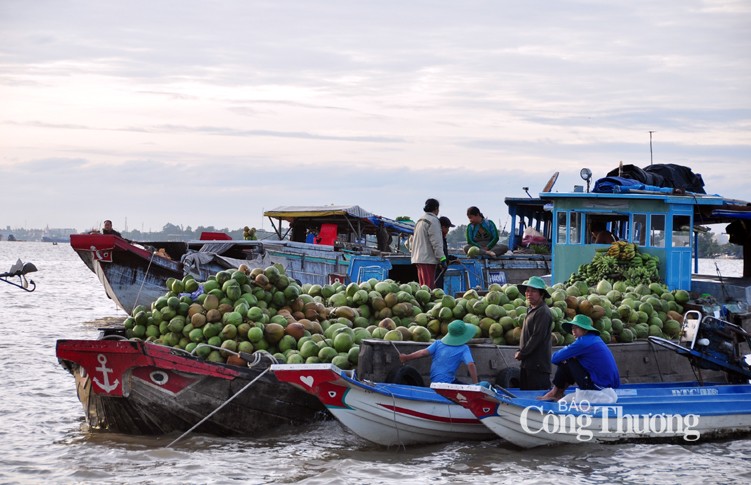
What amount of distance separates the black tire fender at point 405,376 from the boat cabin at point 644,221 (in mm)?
5145

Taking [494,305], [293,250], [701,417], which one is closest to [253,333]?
[494,305]

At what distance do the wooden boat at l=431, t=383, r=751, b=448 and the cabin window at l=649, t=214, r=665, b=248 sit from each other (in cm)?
334

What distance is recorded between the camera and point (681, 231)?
1341 cm

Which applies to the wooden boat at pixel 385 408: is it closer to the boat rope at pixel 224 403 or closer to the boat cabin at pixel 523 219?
the boat rope at pixel 224 403

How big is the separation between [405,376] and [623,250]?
494 centimetres

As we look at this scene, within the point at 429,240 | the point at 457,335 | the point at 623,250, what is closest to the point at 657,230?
the point at 623,250

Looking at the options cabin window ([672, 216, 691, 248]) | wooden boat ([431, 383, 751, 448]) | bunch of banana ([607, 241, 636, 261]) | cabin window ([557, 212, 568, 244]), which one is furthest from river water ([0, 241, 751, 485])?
cabin window ([557, 212, 568, 244])

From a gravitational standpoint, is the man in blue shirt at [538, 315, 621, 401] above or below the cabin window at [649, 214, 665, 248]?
below

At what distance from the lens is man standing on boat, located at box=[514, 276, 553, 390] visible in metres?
9.34

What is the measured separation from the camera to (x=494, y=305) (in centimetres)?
1058

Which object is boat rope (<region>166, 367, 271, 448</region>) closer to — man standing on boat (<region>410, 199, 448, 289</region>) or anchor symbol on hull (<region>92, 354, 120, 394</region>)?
anchor symbol on hull (<region>92, 354, 120, 394</region>)


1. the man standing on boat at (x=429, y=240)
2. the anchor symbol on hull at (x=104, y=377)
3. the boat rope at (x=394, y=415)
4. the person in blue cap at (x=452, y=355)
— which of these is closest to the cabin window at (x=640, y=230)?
the man standing on boat at (x=429, y=240)

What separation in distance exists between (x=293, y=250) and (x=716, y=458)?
12.9 metres

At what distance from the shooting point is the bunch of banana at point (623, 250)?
12.9 meters
